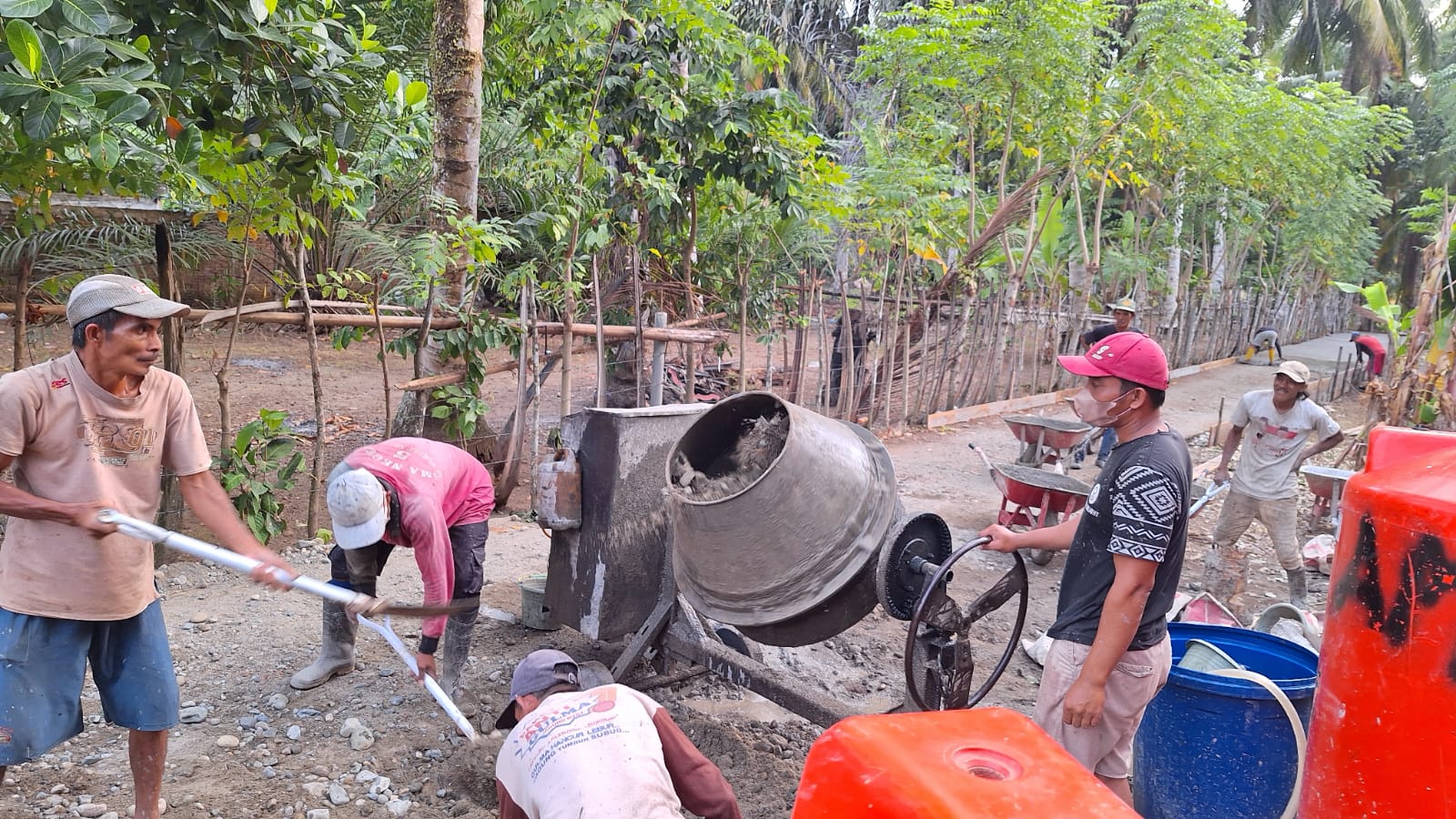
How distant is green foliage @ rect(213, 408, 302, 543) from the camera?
4969 mm

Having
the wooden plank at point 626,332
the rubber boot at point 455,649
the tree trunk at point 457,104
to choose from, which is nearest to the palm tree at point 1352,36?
the wooden plank at point 626,332

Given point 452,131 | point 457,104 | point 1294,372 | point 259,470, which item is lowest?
point 259,470

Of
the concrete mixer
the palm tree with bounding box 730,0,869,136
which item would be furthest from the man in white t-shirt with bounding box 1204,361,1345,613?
the palm tree with bounding box 730,0,869,136

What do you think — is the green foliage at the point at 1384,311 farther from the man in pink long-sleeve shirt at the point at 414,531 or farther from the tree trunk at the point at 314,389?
the tree trunk at the point at 314,389

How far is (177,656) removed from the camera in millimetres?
4016

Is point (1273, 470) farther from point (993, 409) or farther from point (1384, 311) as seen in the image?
point (993, 409)

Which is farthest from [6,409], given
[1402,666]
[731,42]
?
[731,42]

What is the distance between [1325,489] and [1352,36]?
25.9 metres

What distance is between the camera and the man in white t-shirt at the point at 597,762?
6.55 ft

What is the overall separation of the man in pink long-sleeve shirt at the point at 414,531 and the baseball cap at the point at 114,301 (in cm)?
88

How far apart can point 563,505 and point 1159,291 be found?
1891 centimetres

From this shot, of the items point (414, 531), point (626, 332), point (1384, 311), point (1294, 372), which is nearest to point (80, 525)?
point (414, 531)

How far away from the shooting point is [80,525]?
2404 millimetres

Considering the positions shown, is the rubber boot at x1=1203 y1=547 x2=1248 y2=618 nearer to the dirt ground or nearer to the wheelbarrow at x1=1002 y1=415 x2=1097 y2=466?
the dirt ground
